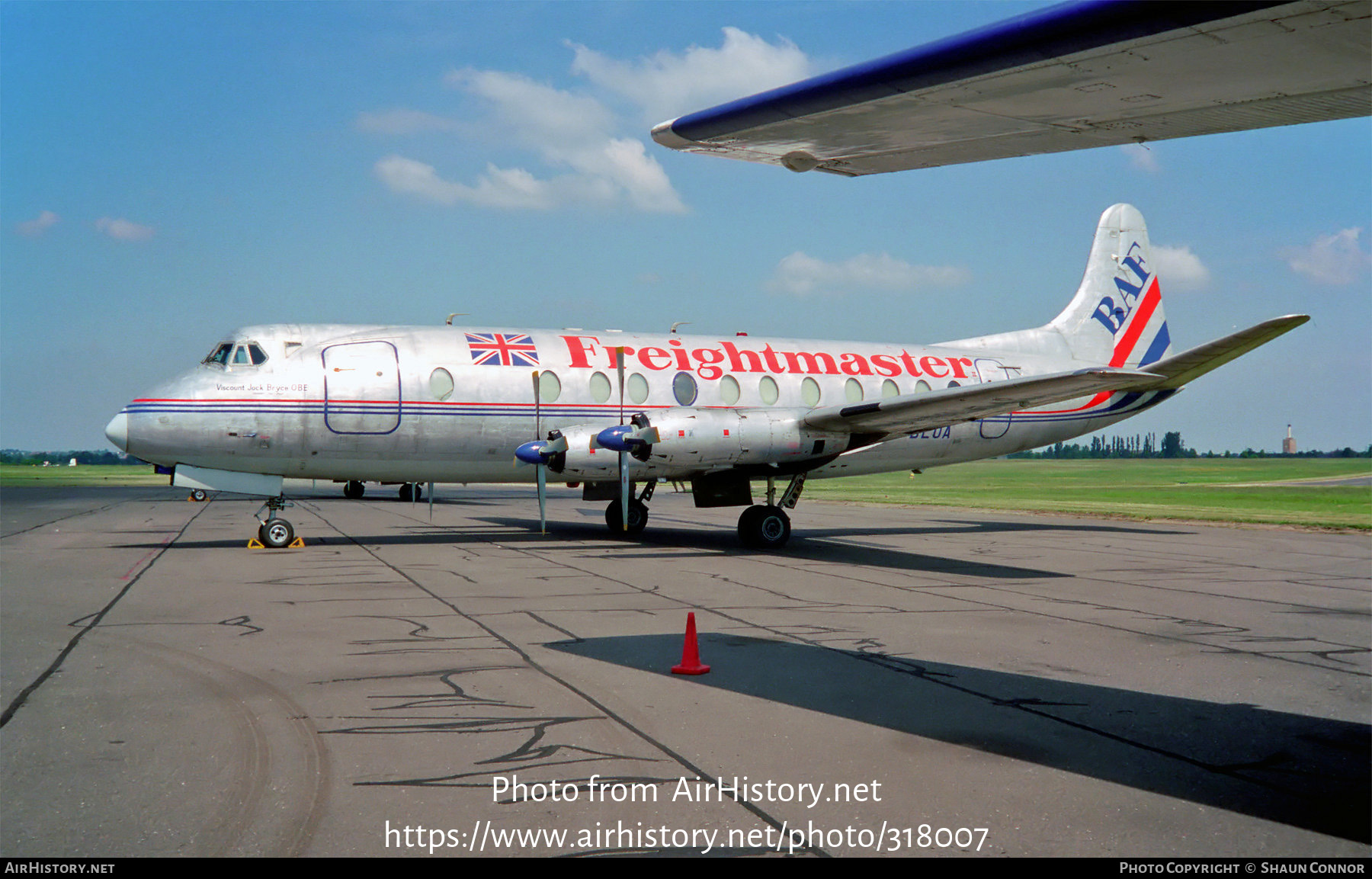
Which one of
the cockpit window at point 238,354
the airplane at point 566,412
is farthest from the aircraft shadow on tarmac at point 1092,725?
the cockpit window at point 238,354

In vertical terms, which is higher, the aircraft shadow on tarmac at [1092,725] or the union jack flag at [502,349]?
the union jack flag at [502,349]

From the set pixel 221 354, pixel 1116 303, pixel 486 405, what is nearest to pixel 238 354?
pixel 221 354

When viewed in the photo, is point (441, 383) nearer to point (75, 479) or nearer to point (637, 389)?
point (637, 389)

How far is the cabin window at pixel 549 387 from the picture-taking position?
65.9 feet

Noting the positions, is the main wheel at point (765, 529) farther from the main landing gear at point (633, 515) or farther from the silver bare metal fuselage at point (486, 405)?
the main landing gear at point (633, 515)

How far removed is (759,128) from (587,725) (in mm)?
4140

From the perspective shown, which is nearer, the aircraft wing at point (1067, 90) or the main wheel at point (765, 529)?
the aircraft wing at point (1067, 90)

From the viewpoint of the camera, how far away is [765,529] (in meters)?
19.9

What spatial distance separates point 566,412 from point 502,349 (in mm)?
1858

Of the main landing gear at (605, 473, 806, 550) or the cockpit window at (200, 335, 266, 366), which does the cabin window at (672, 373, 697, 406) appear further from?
the cockpit window at (200, 335, 266, 366)

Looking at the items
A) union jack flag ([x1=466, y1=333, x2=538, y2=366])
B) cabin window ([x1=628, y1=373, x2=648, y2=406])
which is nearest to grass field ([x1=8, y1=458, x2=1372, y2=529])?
cabin window ([x1=628, y1=373, x2=648, y2=406])

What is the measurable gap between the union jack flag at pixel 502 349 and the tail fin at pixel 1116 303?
46.0 ft

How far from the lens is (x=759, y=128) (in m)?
5.96
